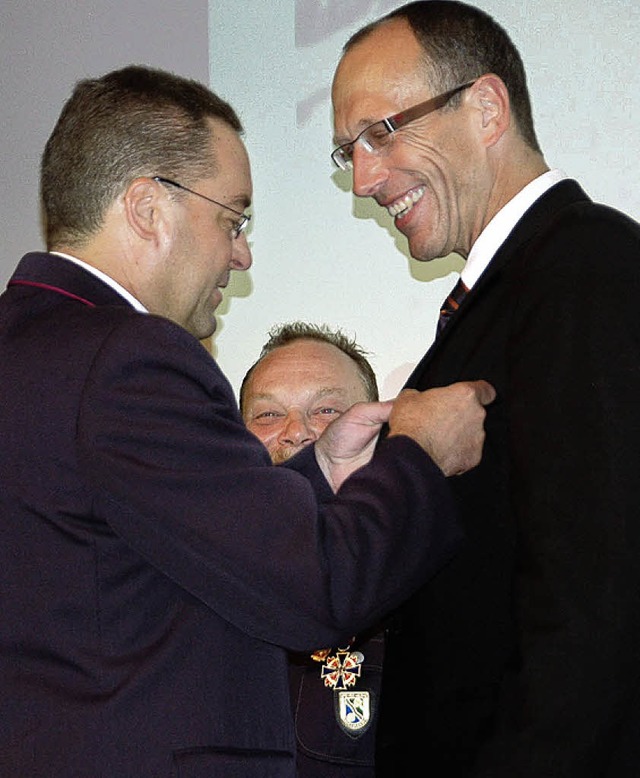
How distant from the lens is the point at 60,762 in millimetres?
1662

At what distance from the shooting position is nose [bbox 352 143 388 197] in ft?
7.11

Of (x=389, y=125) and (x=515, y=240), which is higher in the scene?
(x=389, y=125)

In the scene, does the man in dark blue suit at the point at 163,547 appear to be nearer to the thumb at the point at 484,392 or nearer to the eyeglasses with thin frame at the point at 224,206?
the thumb at the point at 484,392

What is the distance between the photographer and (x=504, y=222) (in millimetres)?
1967

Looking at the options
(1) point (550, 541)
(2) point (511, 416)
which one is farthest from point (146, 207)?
(1) point (550, 541)

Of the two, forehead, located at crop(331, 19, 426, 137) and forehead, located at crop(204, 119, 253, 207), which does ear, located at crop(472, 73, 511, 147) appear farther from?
forehead, located at crop(204, 119, 253, 207)

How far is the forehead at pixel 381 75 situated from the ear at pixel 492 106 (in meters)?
0.09

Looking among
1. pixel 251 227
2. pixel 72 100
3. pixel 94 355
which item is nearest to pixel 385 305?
pixel 251 227

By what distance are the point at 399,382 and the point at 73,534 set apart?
160 cm

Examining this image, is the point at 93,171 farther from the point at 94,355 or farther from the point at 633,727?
the point at 633,727

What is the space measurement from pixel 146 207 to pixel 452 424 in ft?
1.89

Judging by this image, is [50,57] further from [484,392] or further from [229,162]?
[484,392]

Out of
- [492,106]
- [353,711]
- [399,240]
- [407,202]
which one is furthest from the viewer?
[399,240]

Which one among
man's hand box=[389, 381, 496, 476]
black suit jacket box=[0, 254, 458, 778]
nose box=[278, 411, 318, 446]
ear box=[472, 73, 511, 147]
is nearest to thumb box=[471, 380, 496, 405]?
man's hand box=[389, 381, 496, 476]
